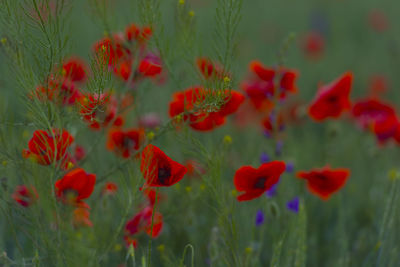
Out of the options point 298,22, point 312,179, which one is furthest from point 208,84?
point 298,22

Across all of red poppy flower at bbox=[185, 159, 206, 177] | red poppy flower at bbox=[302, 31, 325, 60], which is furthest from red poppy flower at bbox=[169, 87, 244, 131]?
red poppy flower at bbox=[302, 31, 325, 60]

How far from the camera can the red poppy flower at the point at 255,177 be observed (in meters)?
1.06

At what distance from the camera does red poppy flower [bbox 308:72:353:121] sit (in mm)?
1491

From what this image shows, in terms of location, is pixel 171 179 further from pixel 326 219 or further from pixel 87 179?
pixel 326 219

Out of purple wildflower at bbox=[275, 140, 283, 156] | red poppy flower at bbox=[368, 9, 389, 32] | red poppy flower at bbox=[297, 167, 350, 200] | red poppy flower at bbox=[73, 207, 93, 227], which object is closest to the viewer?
red poppy flower at bbox=[73, 207, 93, 227]

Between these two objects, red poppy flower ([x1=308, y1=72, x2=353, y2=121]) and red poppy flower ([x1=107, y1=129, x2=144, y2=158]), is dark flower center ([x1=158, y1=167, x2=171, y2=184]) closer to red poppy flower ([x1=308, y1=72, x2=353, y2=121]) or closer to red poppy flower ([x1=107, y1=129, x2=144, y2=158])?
red poppy flower ([x1=107, y1=129, x2=144, y2=158])

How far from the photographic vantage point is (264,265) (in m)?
1.62

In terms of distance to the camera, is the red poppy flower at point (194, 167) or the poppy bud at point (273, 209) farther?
the poppy bud at point (273, 209)

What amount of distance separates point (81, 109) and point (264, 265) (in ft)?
2.96

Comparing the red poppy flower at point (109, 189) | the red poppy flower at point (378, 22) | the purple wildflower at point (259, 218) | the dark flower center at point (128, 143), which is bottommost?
the purple wildflower at point (259, 218)

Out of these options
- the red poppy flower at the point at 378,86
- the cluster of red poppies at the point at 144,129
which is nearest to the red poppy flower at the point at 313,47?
the red poppy flower at the point at 378,86

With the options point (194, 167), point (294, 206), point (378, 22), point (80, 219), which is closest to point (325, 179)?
point (294, 206)

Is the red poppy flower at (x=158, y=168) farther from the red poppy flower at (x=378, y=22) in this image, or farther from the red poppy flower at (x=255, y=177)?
Result: the red poppy flower at (x=378, y=22)

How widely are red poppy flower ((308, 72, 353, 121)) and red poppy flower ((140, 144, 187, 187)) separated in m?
0.69
